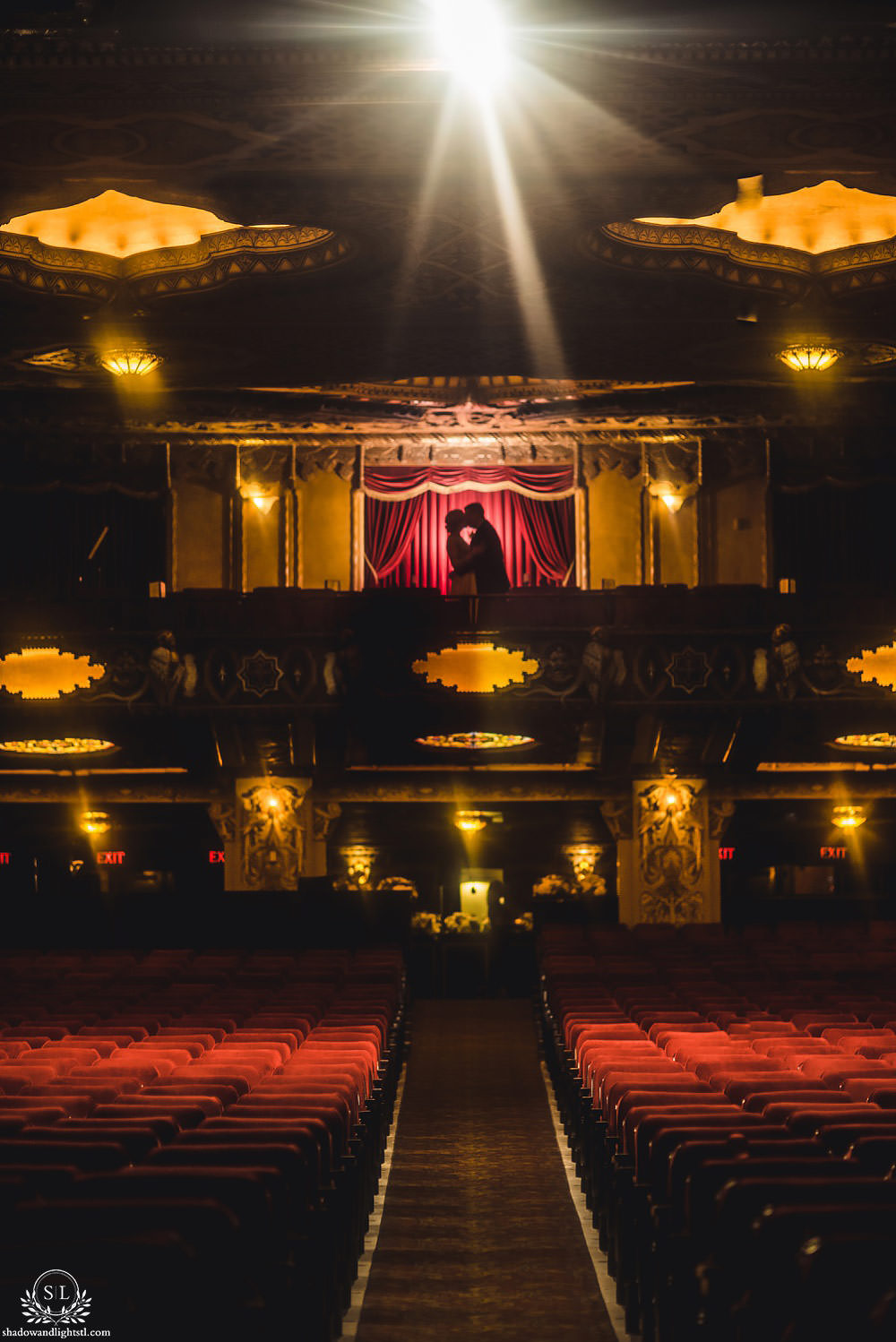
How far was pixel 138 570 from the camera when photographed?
59.1 feet

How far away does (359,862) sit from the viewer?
18078mm

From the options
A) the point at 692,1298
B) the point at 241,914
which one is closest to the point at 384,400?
the point at 241,914

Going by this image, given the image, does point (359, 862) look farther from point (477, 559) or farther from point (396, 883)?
point (477, 559)

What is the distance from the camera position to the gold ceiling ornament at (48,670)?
13.8 m

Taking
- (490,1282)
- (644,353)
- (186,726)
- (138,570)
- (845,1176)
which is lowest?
(490,1282)

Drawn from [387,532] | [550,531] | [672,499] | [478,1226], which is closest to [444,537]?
[387,532]

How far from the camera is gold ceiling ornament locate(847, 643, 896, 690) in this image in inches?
544

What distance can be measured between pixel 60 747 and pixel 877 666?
32.6 ft

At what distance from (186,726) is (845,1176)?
11.8 metres

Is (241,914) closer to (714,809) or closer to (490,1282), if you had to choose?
(714,809)

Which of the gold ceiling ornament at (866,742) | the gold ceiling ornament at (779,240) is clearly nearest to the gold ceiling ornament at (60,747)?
the gold ceiling ornament at (779,240)

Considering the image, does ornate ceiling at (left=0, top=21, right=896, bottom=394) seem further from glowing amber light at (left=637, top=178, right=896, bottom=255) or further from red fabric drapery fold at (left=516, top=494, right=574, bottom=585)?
red fabric drapery fold at (left=516, top=494, right=574, bottom=585)

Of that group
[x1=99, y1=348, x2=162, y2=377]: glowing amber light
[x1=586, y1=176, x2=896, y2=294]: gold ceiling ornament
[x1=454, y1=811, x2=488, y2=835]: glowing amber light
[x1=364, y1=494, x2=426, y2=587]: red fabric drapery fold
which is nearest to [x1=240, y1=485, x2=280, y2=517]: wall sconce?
[x1=364, y1=494, x2=426, y2=587]: red fabric drapery fold

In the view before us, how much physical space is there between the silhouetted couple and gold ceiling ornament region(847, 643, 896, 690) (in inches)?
167
